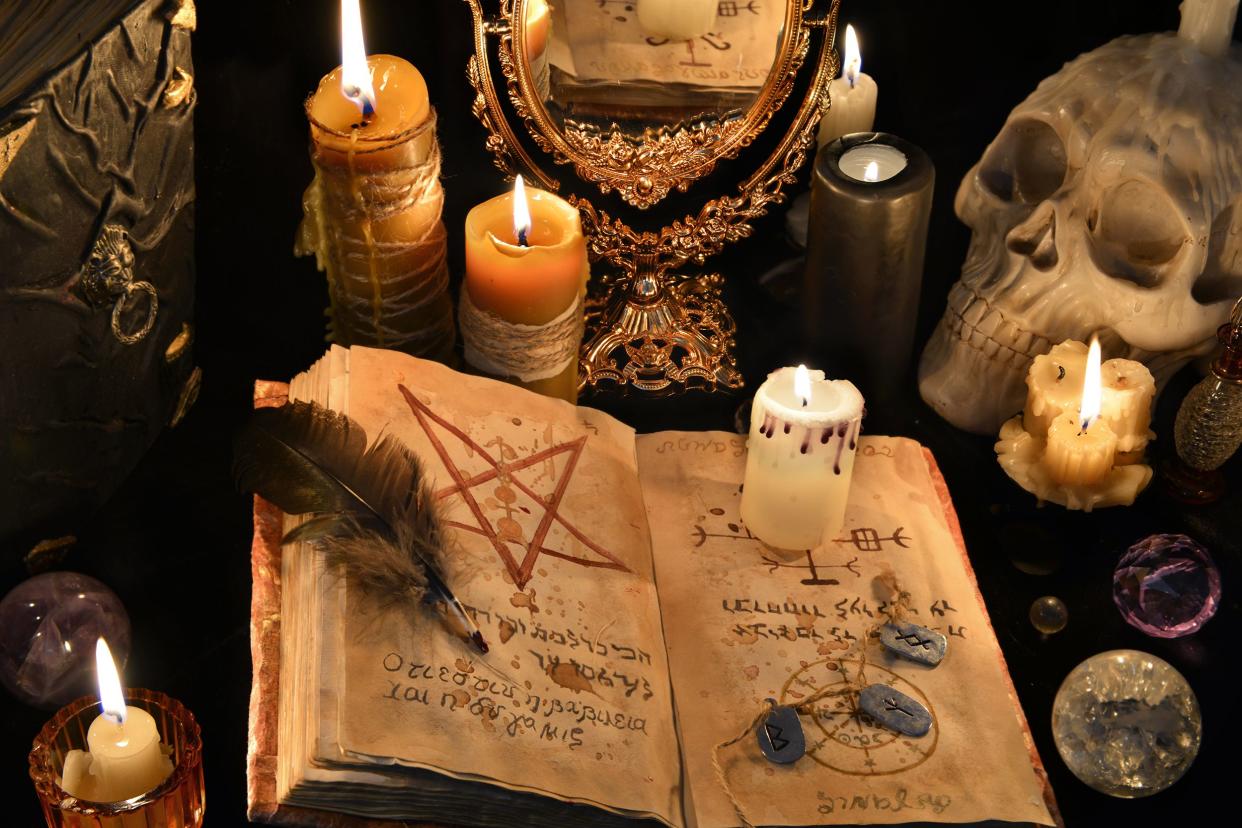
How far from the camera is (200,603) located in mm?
1244

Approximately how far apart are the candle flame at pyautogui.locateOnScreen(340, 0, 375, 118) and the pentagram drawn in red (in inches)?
9.3

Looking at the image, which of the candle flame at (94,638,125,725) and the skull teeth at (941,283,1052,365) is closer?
the candle flame at (94,638,125,725)

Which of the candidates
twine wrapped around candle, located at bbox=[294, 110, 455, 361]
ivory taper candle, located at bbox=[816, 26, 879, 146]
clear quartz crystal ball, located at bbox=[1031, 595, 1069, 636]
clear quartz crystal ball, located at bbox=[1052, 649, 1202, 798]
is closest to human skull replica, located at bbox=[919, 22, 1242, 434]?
ivory taper candle, located at bbox=[816, 26, 879, 146]

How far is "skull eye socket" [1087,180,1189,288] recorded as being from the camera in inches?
52.5

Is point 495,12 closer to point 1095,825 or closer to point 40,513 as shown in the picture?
point 40,513

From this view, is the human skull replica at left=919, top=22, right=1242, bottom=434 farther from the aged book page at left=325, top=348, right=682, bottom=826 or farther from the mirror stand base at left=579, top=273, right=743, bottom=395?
the aged book page at left=325, top=348, right=682, bottom=826

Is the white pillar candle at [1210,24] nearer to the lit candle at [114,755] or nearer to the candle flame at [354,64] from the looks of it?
the candle flame at [354,64]

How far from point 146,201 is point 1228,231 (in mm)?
908

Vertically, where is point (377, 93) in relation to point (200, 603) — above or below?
above

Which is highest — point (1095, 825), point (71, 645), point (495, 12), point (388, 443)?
point (495, 12)

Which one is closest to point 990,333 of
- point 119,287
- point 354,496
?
point 354,496

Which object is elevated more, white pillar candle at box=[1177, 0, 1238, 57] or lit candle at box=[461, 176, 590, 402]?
white pillar candle at box=[1177, 0, 1238, 57]

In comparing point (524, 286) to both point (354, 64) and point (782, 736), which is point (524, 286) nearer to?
point (354, 64)

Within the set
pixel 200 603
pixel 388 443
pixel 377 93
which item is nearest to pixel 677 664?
pixel 388 443
